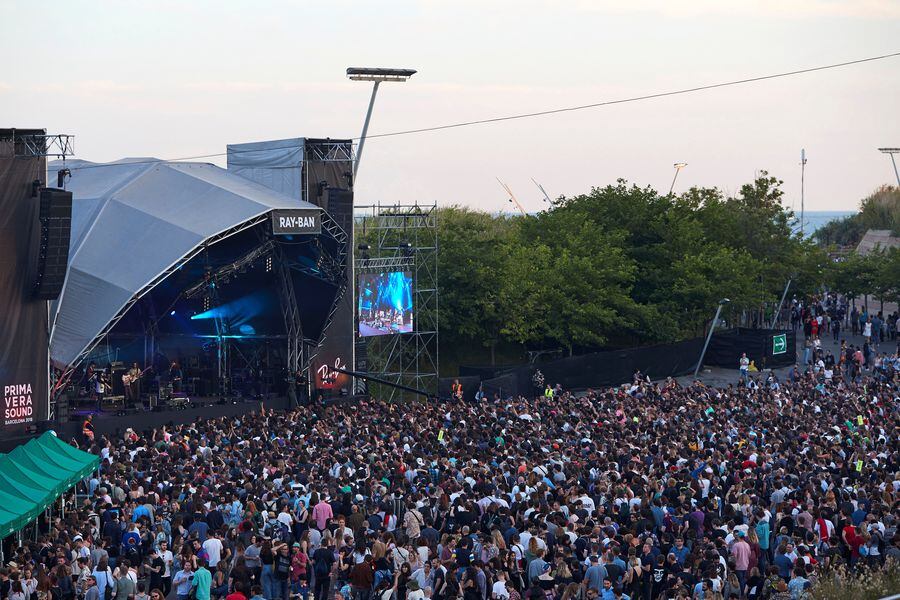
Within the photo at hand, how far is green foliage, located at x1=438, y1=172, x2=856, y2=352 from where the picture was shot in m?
43.3

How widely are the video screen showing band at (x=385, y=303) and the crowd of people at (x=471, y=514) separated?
10821mm

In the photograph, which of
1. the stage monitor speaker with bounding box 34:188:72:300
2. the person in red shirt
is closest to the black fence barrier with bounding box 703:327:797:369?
the stage monitor speaker with bounding box 34:188:72:300

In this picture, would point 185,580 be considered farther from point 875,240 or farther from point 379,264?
point 875,240

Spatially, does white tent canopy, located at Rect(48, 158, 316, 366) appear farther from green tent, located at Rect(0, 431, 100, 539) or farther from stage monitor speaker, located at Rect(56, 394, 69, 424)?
green tent, located at Rect(0, 431, 100, 539)

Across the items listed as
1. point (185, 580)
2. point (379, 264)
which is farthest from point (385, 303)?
point (185, 580)

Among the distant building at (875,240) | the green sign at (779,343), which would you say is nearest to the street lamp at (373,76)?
the green sign at (779,343)

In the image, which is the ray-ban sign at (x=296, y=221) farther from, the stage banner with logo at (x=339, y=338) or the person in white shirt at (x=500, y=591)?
the person in white shirt at (x=500, y=591)

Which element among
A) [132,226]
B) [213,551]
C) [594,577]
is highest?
[132,226]

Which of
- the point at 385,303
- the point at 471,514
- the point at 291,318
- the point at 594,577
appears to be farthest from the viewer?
the point at 385,303

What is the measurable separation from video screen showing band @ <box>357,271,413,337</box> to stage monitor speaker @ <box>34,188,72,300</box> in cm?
1103

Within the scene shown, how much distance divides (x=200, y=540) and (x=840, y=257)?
59.2m

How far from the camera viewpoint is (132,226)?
3020 centimetres

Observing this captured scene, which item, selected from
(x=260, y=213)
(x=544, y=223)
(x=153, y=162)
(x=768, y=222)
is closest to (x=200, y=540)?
(x=260, y=213)

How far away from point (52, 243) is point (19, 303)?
150 cm
